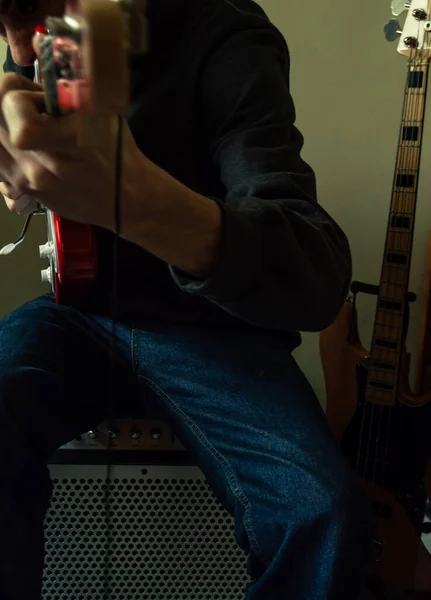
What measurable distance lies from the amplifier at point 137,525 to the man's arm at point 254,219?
351mm

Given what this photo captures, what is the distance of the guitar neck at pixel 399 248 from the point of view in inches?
41.6

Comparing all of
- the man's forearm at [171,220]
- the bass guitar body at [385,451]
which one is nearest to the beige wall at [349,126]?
the bass guitar body at [385,451]

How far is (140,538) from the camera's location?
87cm

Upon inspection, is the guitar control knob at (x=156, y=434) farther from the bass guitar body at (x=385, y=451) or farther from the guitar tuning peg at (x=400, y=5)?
the guitar tuning peg at (x=400, y=5)

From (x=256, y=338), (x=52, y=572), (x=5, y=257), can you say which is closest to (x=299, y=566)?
(x=256, y=338)

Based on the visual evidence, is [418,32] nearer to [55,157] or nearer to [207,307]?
[207,307]

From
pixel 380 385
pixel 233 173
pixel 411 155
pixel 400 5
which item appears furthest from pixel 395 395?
pixel 400 5

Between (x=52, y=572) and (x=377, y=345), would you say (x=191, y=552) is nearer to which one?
(x=52, y=572)

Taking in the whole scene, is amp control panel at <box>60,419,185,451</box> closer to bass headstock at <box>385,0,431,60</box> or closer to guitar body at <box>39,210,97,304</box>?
guitar body at <box>39,210,97,304</box>

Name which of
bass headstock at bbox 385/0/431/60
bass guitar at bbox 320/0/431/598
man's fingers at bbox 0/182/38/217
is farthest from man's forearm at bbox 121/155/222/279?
bass headstock at bbox 385/0/431/60

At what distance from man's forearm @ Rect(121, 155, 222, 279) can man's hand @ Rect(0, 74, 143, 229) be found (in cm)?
2

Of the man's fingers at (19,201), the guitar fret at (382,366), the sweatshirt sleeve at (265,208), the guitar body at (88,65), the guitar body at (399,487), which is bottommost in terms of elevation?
the guitar body at (399,487)

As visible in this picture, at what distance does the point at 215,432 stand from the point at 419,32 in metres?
0.79

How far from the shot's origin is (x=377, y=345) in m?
1.06
